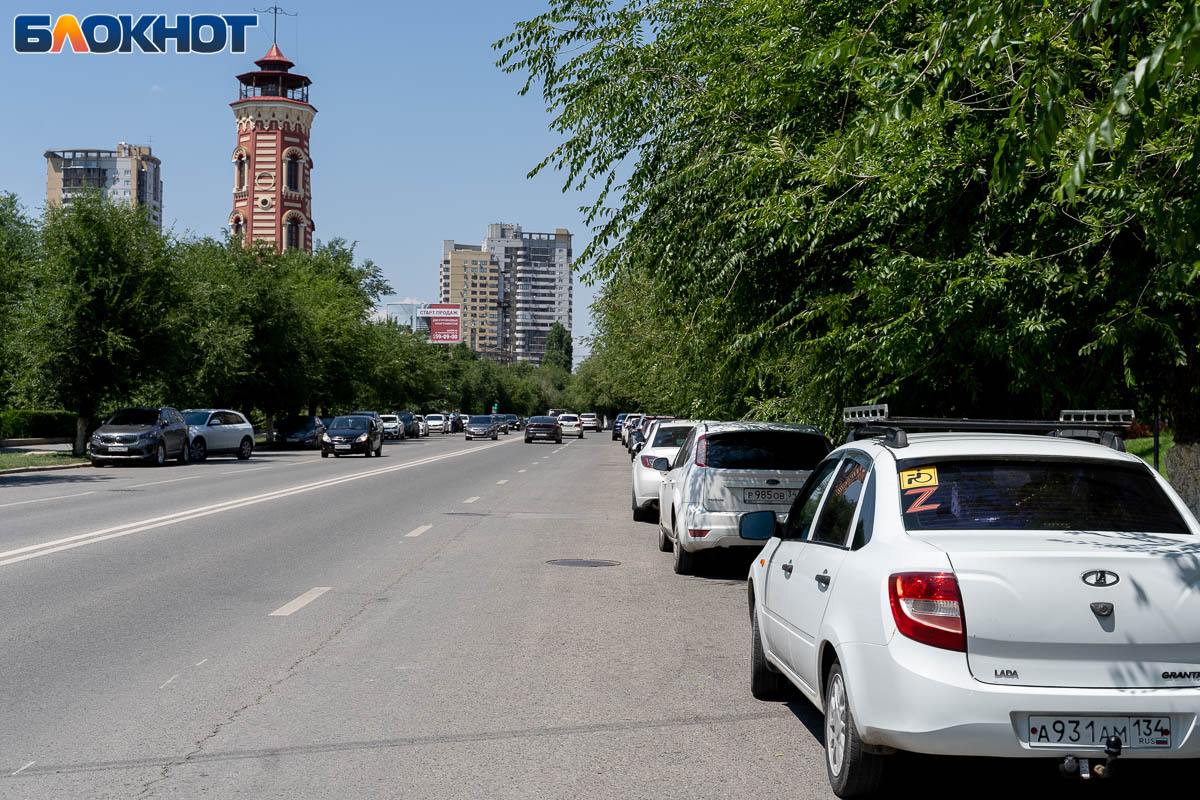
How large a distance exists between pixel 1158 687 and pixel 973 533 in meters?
0.85

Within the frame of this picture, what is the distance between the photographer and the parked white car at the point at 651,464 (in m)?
17.9

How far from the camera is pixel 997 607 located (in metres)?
4.37

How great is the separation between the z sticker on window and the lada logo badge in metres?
0.73

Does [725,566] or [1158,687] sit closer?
[1158,687]

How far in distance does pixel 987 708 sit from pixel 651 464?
498 inches

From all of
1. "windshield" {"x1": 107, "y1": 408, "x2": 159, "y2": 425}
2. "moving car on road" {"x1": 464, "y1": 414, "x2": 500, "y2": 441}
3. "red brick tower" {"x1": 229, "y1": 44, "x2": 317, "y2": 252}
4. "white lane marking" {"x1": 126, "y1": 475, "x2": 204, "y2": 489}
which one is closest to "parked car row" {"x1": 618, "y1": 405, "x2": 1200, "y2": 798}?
"white lane marking" {"x1": 126, "y1": 475, "x2": 204, "y2": 489}

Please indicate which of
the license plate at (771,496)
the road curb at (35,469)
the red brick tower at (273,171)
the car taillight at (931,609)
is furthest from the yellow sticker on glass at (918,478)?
the red brick tower at (273,171)

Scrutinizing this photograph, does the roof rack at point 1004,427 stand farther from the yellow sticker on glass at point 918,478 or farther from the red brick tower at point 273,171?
the red brick tower at point 273,171

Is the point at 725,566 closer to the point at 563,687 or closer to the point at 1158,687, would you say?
the point at 563,687

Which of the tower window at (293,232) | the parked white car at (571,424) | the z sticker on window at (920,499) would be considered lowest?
the parked white car at (571,424)

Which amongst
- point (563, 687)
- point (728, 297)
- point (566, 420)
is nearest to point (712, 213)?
point (728, 297)

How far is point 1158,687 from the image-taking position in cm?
431

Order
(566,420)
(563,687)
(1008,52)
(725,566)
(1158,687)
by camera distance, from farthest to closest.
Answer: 1. (566,420)
2. (725,566)
3. (1008,52)
4. (563,687)
5. (1158,687)

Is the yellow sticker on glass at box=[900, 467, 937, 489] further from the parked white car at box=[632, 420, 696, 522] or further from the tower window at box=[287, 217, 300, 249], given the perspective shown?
the tower window at box=[287, 217, 300, 249]
